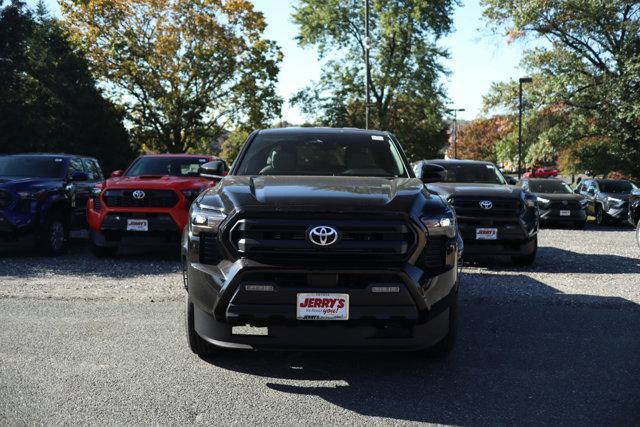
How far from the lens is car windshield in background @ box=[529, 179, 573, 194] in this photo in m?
21.1

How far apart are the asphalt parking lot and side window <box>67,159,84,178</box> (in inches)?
176

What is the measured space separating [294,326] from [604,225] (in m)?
20.8

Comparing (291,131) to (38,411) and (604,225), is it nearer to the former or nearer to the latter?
(38,411)

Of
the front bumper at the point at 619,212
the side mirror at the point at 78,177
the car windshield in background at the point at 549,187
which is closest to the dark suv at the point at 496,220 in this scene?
the side mirror at the point at 78,177

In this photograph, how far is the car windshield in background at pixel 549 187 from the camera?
2106cm

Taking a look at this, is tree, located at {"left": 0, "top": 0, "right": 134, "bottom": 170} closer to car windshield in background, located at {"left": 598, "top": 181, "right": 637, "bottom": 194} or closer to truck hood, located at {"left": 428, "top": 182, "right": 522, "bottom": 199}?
truck hood, located at {"left": 428, "top": 182, "right": 522, "bottom": 199}

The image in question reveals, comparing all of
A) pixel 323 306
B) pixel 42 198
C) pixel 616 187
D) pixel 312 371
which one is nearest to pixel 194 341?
pixel 312 371

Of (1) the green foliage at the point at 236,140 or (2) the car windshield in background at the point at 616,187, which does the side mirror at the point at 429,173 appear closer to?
(2) the car windshield in background at the point at 616,187

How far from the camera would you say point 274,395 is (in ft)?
13.8

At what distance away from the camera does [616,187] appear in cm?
2323

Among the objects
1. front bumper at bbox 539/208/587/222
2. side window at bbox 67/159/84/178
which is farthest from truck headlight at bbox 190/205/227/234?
front bumper at bbox 539/208/587/222

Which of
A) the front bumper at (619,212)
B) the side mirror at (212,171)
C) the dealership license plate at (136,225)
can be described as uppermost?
the side mirror at (212,171)

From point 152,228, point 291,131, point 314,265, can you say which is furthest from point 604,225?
point 314,265

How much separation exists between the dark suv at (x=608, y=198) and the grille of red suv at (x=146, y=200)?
1598cm
